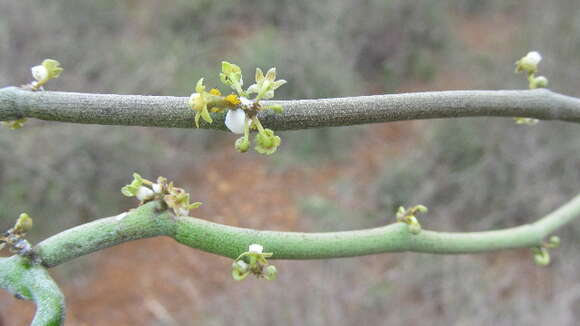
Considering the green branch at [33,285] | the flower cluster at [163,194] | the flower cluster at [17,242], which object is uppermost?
the flower cluster at [163,194]

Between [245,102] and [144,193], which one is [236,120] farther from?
[144,193]

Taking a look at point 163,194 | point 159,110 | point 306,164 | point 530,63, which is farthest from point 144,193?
point 306,164

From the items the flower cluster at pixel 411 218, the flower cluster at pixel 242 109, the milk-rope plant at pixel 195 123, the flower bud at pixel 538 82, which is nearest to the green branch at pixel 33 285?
the milk-rope plant at pixel 195 123

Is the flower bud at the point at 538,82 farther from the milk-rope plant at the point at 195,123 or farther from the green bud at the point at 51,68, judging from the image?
the green bud at the point at 51,68

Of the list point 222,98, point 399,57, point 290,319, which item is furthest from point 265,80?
point 399,57

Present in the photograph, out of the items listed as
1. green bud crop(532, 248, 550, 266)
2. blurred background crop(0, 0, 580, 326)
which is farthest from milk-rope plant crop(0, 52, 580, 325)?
blurred background crop(0, 0, 580, 326)

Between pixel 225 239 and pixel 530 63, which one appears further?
pixel 530 63

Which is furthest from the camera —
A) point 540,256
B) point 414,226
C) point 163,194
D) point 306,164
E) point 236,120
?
point 306,164

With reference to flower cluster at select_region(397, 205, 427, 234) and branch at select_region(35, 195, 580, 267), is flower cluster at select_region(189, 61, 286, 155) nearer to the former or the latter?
branch at select_region(35, 195, 580, 267)
